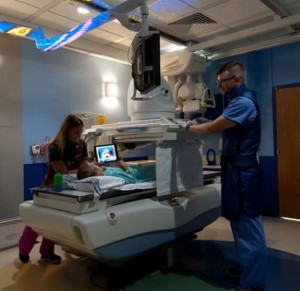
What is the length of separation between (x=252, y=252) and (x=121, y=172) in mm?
1111

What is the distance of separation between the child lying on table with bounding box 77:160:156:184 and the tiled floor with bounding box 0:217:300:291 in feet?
2.67

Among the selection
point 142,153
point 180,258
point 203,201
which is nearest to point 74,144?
point 203,201

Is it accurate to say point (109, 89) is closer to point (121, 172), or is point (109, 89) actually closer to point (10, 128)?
point (10, 128)

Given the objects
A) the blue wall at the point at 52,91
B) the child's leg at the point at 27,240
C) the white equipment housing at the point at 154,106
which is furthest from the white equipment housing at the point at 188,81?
the child's leg at the point at 27,240

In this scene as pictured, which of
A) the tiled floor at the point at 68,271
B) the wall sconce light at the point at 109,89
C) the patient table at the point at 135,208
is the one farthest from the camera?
the wall sconce light at the point at 109,89

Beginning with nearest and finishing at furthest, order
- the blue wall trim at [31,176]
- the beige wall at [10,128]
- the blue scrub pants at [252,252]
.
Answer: the blue scrub pants at [252,252] < the beige wall at [10,128] < the blue wall trim at [31,176]

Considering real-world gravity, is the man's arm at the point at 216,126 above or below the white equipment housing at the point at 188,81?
below

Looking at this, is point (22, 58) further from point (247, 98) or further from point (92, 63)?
point (247, 98)

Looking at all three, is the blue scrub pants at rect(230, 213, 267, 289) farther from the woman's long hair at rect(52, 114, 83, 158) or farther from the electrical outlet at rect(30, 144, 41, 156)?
the electrical outlet at rect(30, 144, 41, 156)

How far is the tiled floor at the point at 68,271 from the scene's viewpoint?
226 cm

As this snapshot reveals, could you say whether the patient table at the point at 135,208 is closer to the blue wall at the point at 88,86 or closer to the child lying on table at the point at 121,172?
the child lying on table at the point at 121,172

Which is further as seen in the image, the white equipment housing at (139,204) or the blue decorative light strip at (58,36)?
the blue decorative light strip at (58,36)

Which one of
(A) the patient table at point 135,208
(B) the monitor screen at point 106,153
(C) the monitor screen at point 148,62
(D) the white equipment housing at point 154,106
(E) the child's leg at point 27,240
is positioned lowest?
(E) the child's leg at point 27,240

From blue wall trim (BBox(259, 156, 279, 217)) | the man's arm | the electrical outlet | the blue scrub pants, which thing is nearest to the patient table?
the man's arm
